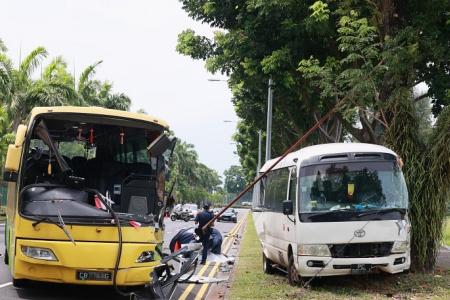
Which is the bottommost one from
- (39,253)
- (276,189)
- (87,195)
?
(39,253)

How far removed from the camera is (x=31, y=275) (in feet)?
28.7

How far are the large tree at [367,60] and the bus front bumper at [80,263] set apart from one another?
18.5ft

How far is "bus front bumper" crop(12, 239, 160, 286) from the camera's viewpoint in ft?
27.9

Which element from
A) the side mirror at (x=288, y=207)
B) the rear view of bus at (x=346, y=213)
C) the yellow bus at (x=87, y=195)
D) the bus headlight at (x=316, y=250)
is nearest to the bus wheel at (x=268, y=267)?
the rear view of bus at (x=346, y=213)

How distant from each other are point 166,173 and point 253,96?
11.9 metres

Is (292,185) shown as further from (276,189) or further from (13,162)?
(13,162)

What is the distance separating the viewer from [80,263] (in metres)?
8.52

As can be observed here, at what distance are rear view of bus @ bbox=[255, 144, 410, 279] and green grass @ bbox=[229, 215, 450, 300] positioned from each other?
15.7 inches

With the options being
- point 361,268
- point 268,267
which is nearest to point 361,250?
point 361,268

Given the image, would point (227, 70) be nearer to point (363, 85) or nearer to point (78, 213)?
point (363, 85)

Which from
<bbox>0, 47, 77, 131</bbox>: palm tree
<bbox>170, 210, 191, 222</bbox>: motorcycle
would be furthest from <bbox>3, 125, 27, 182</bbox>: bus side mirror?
<bbox>170, 210, 191, 222</bbox>: motorcycle

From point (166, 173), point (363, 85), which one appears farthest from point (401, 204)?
point (166, 173)

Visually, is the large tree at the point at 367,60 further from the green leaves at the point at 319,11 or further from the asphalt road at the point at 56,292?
the asphalt road at the point at 56,292

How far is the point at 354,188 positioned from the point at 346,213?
1.84 ft
